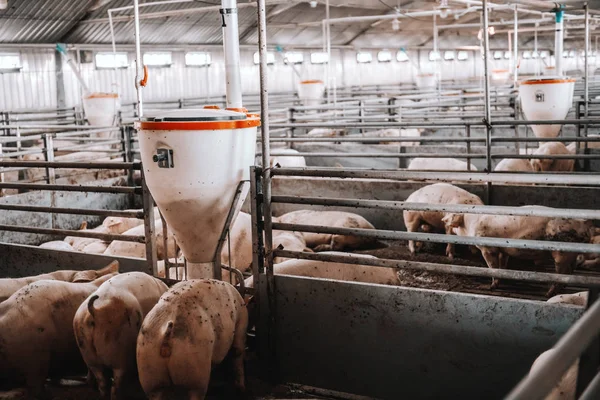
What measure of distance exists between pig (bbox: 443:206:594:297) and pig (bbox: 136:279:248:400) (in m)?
2.85

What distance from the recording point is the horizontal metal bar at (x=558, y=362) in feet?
4.42

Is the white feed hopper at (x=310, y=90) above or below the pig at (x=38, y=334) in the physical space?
above

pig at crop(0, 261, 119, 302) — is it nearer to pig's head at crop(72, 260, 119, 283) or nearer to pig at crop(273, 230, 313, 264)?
pig's head at crop(72, 260, 119, 283)

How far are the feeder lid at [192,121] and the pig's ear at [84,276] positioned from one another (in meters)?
1.16

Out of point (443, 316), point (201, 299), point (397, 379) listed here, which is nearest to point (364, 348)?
point (397, 379)

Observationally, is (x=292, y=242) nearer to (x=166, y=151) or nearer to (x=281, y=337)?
(x=281, y=337)

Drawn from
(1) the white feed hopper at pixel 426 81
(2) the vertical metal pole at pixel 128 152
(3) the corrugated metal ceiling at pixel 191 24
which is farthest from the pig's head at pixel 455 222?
(1) the white feed hopper at pixel 426 81

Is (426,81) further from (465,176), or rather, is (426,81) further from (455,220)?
(465,176)

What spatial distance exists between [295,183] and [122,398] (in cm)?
499

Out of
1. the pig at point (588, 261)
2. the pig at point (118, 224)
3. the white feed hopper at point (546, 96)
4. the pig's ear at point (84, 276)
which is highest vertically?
the white feed hopper at point (546, 96)

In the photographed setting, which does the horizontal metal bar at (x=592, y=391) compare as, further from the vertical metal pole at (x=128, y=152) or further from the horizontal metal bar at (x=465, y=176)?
the vertical metal pole at (x=128, y=152)

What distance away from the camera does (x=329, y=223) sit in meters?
7.39

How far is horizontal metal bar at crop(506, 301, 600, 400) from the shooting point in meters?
1.35

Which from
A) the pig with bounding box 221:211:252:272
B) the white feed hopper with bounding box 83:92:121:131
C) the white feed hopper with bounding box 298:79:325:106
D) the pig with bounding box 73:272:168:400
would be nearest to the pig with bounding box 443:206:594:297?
the pig with bounding box 221:211:252:272
